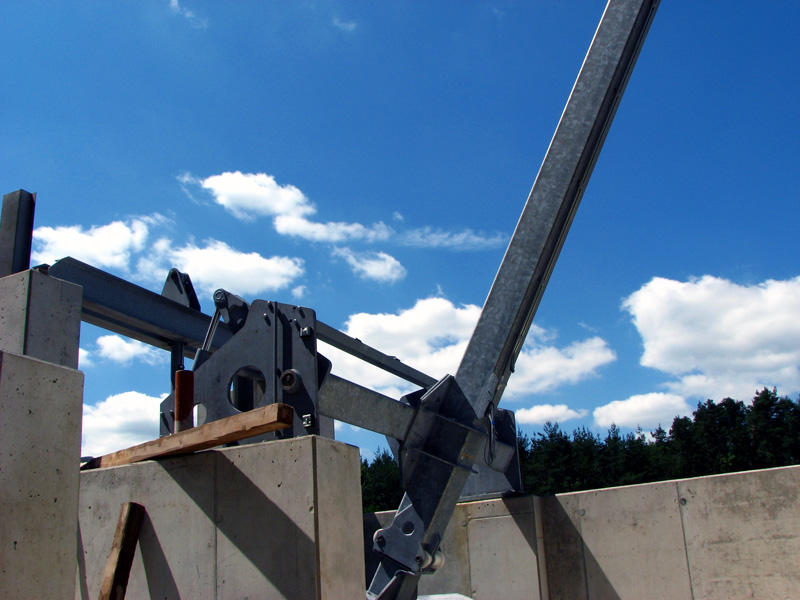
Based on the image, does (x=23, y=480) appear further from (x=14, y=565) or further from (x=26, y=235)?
(x=26, y=235)

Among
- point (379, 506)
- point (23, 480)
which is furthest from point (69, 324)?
point (379, 506)

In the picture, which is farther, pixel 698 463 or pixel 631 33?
pixel 698 463

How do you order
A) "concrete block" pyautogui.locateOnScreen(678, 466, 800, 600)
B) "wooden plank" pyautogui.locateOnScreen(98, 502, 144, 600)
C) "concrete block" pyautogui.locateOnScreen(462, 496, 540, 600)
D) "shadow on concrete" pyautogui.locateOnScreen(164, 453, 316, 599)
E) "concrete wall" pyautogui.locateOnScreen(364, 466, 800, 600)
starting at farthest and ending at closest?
"concrete block" pyautogui.locateOnScreen(462, 496, 540, 600)
"concrete wall" pyautogui.locateOnScreen(364, 466, 800, 600)
"concrete block" pyautogui.locateOnScreen(678, 466, 800, 600)
"wooden plank" pyautogui.locateOnScreen(98, 502, 144, 600)
"shadow on concrete" pyautogui.locateOnScreen(164, 453, 316, 599)

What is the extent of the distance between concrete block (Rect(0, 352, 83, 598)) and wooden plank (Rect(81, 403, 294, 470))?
3.87ft

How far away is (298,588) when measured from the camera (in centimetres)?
436

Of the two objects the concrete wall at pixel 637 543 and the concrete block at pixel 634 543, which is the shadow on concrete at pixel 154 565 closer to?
Answer: the concrete wall at pixel 637 543

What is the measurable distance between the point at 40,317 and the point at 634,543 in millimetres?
6513

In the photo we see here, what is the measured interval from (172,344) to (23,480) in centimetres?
451

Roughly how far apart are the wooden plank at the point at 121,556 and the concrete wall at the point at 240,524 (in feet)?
0.40

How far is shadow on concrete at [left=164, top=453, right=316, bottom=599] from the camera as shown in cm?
438

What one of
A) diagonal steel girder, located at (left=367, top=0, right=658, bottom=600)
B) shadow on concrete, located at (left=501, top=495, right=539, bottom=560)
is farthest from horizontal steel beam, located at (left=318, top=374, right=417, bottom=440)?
shadow on concrete, located at (left=501, top=495, right=539, bottom=560)

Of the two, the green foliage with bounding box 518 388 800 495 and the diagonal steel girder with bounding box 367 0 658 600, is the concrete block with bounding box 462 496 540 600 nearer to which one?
the diagonal steel girder with bounding box 367 0 658 600

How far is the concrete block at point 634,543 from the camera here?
25.0 ft

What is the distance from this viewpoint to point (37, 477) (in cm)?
332
